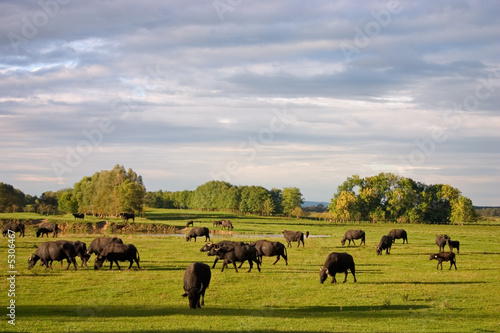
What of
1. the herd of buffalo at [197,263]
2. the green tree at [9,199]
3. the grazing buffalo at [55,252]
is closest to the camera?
the herd of buffalo at [197,263]

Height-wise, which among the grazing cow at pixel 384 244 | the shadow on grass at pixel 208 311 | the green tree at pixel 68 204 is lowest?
the shadow on grass at pixel 208 311

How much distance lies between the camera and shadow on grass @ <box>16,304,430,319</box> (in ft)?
59.2

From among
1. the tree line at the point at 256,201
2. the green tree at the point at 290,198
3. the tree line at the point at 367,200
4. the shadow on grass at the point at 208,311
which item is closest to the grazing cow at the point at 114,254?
the shadow on grass at the point at 208,311

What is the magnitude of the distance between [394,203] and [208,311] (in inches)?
4526

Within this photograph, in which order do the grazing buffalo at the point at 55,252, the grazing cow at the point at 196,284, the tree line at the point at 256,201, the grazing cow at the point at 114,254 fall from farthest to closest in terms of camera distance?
the tree line at the point at 256,201, the grazing cow at the point at 114,254, the grazing buffalo at the point at 55,252, the grazing cow at the point at 196,284

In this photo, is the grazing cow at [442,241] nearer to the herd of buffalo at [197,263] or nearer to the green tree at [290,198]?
the herd of buffalo at [197,263]

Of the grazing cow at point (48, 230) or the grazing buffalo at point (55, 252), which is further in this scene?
the grazing cow at point (48, 230)

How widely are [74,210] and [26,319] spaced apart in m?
110

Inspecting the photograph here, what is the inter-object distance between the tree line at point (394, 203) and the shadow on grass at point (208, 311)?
344 feet

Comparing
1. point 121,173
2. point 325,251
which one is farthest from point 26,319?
point 121,173

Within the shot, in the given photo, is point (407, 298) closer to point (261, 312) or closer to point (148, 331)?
point (261, 312)

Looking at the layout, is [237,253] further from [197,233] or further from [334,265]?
[197,233]

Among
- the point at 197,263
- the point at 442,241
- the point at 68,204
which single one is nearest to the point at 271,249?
the point at 197,263

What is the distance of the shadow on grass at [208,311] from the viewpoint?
1803 cm
